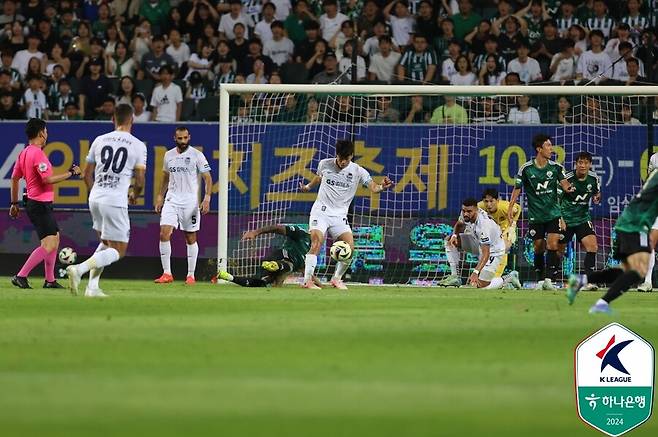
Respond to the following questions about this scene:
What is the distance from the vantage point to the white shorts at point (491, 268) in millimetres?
21234

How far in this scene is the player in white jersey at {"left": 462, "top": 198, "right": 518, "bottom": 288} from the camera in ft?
68.7

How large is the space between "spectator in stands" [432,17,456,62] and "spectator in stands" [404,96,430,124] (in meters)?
2.15

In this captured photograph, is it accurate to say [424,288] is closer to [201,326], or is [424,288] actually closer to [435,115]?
[435,115]

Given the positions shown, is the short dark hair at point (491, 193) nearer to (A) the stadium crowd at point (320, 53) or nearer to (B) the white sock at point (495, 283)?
(B) the white sock at point (495, 283)

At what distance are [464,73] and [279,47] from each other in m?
3.65

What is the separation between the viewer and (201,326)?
1226 cm

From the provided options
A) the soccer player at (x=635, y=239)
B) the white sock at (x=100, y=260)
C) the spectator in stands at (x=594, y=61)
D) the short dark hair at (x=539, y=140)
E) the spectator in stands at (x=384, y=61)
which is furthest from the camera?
the spectator in stands at (x=384, y=61)

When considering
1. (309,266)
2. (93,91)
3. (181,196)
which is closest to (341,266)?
(309,266)

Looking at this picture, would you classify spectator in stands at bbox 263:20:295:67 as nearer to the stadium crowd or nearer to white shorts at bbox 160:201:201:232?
the stadium crowd

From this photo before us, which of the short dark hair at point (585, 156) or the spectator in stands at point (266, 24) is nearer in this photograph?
the short dark hair at point (585, 156)

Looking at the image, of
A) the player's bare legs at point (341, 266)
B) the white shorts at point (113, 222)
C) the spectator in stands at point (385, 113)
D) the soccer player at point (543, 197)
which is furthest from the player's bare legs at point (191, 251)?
the white shorts at point (113, 222)

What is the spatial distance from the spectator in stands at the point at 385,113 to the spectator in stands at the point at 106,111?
470cm

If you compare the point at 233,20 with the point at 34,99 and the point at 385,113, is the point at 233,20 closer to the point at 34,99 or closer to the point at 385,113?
the point at 34,99

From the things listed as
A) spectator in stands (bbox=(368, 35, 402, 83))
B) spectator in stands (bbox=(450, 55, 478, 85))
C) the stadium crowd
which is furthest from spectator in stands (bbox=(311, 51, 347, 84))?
spectator in stands (bbox=(450, 55, 478, 85))
